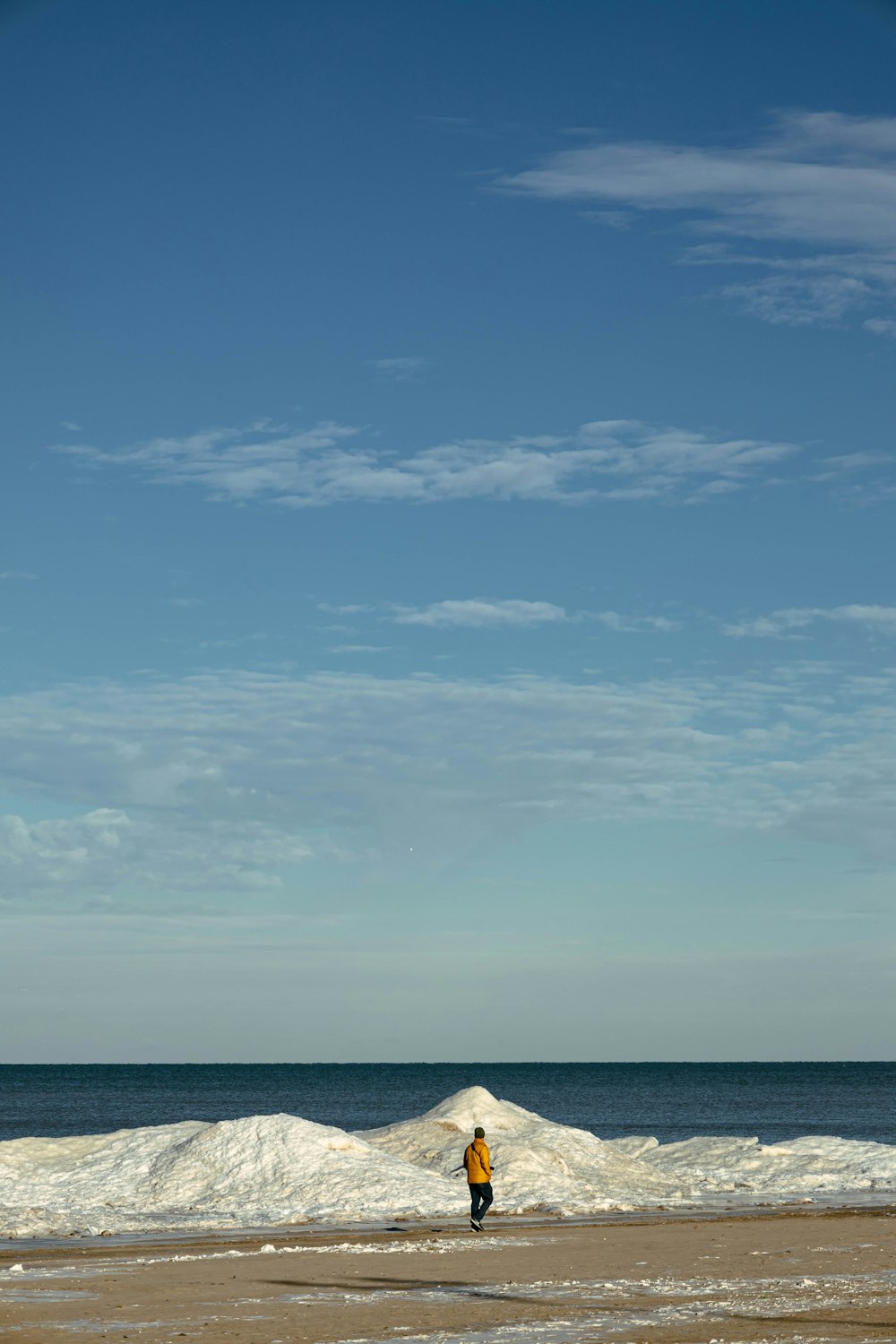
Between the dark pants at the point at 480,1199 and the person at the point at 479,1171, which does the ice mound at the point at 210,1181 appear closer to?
the dark pants at the point at 480,1199

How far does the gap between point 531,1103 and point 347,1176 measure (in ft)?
266

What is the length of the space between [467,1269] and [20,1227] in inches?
444

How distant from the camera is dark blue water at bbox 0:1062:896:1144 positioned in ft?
251

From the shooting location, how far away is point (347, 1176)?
103 feet

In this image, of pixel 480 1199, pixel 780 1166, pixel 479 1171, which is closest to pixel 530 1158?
pixel 780 1166

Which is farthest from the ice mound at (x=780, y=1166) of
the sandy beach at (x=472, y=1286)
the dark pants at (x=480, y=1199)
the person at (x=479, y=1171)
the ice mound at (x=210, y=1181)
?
the person at (x=479, y=1171)

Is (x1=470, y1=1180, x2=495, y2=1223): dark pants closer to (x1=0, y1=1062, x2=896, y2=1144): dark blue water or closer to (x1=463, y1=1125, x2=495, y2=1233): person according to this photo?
(x1=463, y1=1125, x2=495, y2=1233): person

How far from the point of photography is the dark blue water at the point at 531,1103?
251 ft

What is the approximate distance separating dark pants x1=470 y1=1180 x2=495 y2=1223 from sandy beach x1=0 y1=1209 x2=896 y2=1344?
1.30 feet

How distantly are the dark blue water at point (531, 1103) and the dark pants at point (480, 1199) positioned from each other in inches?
1597

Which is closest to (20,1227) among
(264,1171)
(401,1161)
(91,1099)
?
(264,1171)

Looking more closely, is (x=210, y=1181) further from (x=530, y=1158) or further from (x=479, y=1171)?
(x=479, y=1171)

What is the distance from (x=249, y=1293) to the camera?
1805 centimetres

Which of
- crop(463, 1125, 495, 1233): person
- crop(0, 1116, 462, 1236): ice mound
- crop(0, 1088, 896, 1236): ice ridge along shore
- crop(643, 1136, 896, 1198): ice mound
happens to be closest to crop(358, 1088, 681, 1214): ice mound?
crop(0, 1088, 896, 1236): ice ridge along shore
